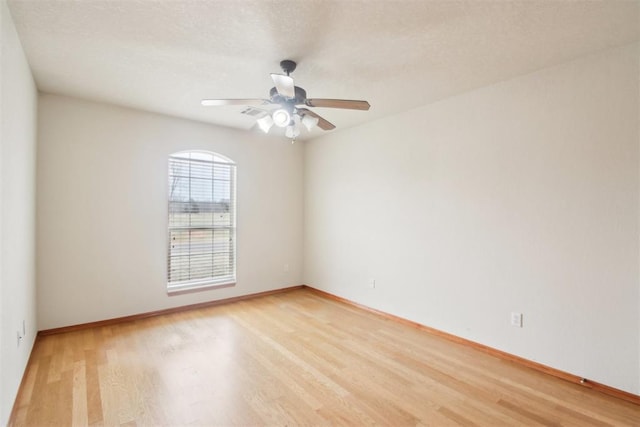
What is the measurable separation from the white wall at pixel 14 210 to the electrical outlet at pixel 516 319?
374 cm

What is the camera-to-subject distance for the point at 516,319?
112 inches

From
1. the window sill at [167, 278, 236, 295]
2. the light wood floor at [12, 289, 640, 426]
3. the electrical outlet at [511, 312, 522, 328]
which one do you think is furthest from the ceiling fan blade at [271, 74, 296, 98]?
the window sill at [167, 278, 236, 295]

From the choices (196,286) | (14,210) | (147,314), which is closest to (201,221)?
(196,286)

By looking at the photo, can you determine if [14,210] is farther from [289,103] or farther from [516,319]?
[516,319]

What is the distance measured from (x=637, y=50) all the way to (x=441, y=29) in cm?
148

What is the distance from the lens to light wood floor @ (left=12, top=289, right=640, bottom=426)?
2061 millimetres

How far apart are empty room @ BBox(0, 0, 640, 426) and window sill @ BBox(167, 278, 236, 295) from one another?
4cm

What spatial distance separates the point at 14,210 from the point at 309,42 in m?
2.43

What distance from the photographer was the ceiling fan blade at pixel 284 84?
82.1 inches

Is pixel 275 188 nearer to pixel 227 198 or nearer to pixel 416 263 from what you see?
pixel 227 198

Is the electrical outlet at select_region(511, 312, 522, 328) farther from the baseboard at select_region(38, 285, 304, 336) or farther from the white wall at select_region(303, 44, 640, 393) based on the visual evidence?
the baseboard at select_region(38, 285, 304, 336)

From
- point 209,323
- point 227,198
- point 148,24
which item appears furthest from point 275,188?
point 148,24

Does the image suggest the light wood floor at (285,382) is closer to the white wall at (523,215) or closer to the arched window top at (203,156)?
the white wall at (523,215)

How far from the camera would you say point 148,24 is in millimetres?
2105
